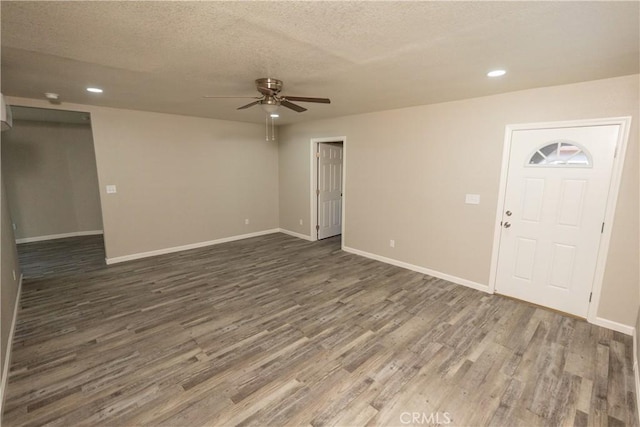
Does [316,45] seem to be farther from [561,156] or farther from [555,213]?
[555,213]

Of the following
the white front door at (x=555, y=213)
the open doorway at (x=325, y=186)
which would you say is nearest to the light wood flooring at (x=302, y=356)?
the white front door at (x=555, y=213)

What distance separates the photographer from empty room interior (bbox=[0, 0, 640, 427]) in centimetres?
185

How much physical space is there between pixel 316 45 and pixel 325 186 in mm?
4123

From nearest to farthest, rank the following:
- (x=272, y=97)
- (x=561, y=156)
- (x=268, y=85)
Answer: (x=268, y=85), (x=272, y=97), (x=561, y=156)

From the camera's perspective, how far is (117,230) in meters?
4.66

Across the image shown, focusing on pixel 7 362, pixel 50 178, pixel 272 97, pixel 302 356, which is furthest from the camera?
pixel 50 178

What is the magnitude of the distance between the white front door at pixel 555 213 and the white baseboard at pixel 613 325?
13 cm

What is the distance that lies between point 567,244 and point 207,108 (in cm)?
497

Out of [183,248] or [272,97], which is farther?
[183,248]

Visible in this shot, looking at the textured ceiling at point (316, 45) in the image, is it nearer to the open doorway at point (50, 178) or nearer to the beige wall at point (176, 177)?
the beige wall at point (176, 177)

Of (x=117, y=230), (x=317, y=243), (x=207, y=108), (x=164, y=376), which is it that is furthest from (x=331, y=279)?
(x=117, y=230)

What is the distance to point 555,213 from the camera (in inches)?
124

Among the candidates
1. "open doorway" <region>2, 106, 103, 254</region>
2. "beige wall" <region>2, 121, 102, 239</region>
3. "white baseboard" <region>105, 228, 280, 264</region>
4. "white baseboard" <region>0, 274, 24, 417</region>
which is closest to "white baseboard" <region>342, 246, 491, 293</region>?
"white baseboard" <region>105, 228, 280, 264</region>

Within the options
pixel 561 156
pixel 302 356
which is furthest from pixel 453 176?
pixel 302 356
